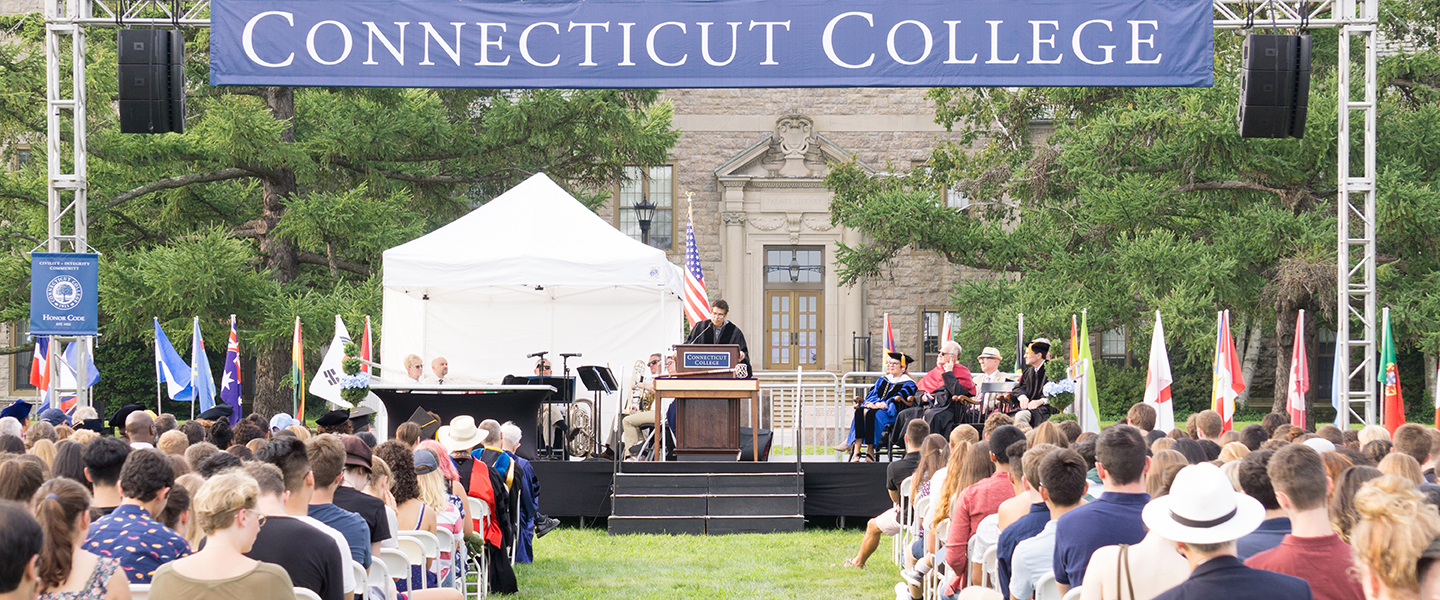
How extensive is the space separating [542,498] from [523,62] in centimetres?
452

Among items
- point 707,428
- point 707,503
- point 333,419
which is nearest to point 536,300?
point 707,428

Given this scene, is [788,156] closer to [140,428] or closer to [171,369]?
[171,369]

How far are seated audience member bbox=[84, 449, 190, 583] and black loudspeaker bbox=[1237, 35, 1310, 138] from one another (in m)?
11.0

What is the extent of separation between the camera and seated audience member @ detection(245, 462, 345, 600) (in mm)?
5066

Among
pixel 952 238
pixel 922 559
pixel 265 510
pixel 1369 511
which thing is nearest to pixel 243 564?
pixel 265 510

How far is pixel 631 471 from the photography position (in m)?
14.2

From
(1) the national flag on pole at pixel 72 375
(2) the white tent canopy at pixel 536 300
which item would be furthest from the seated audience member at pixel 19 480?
(2) the white tent canopy at pixel 536 300

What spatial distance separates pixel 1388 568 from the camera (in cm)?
345

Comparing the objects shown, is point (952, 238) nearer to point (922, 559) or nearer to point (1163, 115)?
point (1163, 115)

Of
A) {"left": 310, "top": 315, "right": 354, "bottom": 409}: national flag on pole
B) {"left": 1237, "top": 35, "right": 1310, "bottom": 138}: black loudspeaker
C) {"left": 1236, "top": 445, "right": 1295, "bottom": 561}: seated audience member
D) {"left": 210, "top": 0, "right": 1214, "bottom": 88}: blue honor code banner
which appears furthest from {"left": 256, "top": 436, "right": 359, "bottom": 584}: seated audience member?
{"left": 1237, "top": 35, "right": 1310, "bottom": 138}: black loudspeaker

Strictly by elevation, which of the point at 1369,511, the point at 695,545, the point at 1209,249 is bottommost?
the point at 695,545

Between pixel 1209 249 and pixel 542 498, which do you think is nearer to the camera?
pixel 542 498

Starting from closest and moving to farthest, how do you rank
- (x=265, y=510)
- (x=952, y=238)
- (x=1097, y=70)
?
1. (x=265, y=510)
2. (x=1097, y=70)
3. (x=952, y=238)

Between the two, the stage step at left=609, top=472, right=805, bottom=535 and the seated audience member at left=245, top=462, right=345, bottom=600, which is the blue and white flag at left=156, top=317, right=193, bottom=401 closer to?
the stage step at left=609, top=472, right=805, bottom=535
